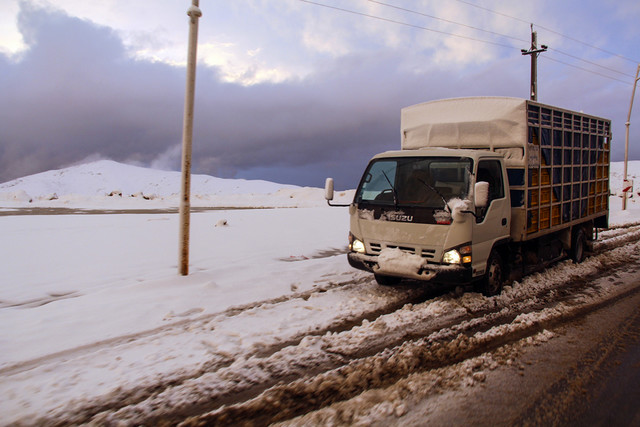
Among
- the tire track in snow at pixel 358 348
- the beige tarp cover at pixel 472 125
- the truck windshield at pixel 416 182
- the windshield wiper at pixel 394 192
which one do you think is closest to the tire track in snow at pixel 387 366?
the tire track in snow at pixel 358 348

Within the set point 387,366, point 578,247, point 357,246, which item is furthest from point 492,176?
point 578,247

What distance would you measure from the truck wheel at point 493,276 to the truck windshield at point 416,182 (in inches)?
→ 52.7

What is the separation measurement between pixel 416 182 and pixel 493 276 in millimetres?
1958

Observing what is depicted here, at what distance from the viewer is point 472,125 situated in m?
7.38

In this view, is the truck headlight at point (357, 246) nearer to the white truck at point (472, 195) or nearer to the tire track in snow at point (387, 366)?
the white truck at point (472, 195)

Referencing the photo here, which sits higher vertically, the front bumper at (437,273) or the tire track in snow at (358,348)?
the front bumper at (437,273)

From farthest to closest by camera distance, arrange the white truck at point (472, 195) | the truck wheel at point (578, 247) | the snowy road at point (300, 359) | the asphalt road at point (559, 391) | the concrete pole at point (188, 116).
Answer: the truck wheel at point (578, 247) → the concrete pole at point (188, 116) → the white truck at point (472, 195) → the snowy road at point (300, 359) → the asphalt road at point (559, 391)

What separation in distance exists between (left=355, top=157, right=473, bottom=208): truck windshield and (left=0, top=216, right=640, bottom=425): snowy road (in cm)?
158

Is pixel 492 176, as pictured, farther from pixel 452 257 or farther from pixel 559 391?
pixel 559 391

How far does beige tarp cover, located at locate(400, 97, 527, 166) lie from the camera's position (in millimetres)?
7066

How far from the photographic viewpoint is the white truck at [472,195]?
584cm

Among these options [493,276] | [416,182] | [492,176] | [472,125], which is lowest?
[493,276]

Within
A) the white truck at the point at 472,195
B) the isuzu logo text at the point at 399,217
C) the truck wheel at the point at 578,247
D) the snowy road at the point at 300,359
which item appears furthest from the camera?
the truck wheel at the point at 578,247

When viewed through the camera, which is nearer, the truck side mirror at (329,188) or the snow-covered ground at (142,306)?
the snow-covered ground at (142,306)
